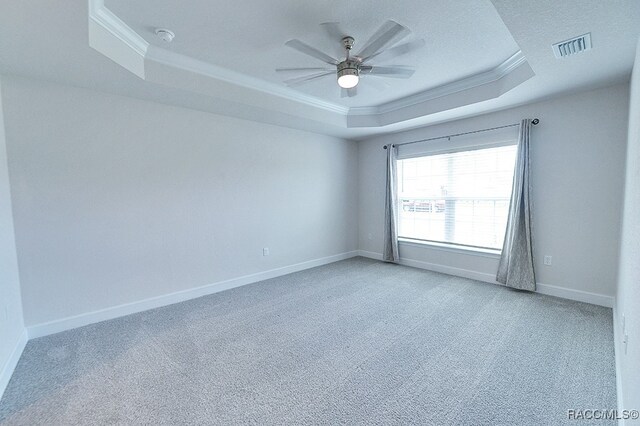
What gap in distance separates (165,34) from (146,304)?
9.03 ft

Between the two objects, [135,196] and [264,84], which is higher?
[264,84]

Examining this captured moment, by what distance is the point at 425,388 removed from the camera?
1.84m

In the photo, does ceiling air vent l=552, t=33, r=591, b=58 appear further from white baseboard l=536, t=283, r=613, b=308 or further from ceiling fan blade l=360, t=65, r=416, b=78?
white baseboard l=536, t=283, r=613, b=308

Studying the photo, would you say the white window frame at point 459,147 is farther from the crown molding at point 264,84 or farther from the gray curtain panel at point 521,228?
the crown molding at point 264,84

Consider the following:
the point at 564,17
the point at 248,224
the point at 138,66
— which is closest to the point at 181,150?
the point at 138,66

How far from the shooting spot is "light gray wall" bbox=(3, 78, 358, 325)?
2545 millimetres

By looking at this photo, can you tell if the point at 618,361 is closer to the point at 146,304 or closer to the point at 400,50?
the point at 400,50

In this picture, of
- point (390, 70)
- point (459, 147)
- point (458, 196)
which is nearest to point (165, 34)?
point (390, 70)

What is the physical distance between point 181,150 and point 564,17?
144 inches

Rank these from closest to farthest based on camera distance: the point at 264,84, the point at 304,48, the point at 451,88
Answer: the point at 304,48 < the point at 264,84 < the point at 451,88

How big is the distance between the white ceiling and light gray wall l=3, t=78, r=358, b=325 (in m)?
0.34

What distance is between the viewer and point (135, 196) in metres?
3.08

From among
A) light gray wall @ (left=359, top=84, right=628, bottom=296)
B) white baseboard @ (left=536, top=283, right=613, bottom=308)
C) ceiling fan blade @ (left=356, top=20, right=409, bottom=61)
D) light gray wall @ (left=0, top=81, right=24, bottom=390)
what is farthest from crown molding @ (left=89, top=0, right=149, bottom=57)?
white baseboard @ (left=536, top=283, right=613, bottom=308)

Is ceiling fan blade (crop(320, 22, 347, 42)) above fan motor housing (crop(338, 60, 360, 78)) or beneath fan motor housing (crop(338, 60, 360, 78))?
above
